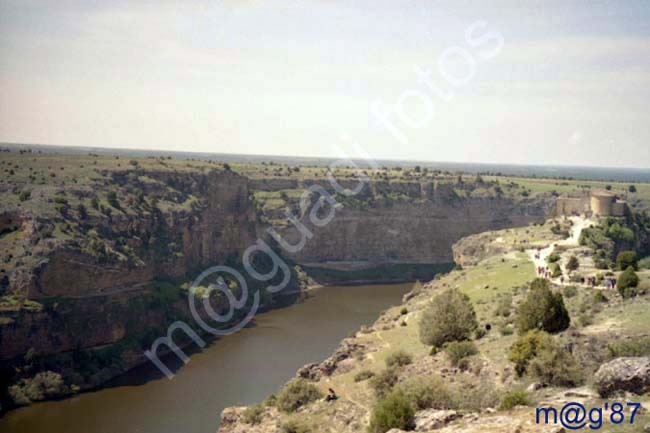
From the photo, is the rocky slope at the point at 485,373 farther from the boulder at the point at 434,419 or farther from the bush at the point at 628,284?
the bush at the point at 628,284

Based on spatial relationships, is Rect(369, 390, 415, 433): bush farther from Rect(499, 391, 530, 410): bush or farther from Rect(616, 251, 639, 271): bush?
Rect(616, 251, 639, 271): bush

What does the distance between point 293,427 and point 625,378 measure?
33.3 ft

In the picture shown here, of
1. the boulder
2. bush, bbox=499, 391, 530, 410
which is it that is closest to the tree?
the boulder

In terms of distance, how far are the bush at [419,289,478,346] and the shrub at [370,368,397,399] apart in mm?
3026

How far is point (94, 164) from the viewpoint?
187 feet

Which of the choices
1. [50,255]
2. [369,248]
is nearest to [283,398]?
[50,255]

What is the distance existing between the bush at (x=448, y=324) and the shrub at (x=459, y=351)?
2406mm

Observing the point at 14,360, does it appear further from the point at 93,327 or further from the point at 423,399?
Result: the point at 423,399

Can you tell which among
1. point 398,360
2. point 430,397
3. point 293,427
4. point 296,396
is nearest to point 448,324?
point 398,360

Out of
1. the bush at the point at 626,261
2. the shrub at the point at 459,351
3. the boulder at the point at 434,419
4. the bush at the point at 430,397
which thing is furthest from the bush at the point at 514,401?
the bush at the point at 626,261

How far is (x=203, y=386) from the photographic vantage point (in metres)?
35.9

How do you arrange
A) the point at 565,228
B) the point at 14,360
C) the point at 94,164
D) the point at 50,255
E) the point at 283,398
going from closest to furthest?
the point at 283,398 < the point at 14,360 < the point at 50,255 < the point at 565,228 < the point at 94,164

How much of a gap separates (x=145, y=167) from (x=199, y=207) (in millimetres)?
6585

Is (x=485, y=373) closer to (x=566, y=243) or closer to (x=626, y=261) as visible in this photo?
(x=626, y=261)
